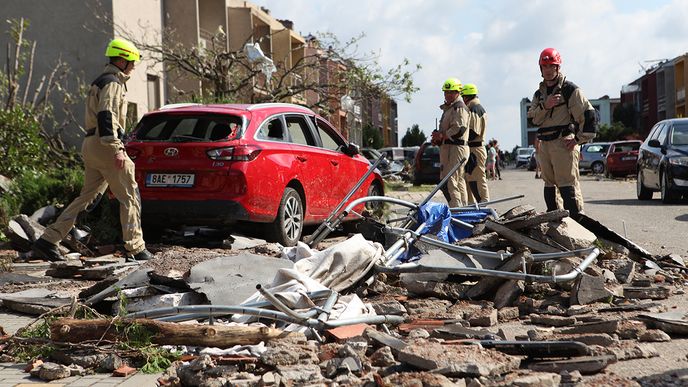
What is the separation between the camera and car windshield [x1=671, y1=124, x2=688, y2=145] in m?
20.2

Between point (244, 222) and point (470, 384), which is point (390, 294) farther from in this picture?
point (244, 222)

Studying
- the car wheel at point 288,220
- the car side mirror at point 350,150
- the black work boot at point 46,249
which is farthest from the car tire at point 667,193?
the black work boot at point 46,249

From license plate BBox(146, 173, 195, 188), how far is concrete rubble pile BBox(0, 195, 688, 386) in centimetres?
205

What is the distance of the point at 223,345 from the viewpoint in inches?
214

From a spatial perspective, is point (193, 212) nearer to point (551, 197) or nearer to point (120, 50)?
point (120, 50)

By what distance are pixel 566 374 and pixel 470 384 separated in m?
0.54

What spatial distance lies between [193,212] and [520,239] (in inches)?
172

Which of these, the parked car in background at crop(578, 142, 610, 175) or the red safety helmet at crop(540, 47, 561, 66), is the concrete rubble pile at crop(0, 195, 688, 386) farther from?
the parked car in background at crop(578, 142, 610, 175)

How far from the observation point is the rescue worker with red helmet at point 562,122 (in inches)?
404

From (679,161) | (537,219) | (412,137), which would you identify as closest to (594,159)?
(679,161)

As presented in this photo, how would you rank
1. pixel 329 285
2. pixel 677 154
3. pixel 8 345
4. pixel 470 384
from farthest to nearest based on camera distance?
1. pixel 677 154
2. pixel 329 285
3. pixel 8 345
4. pixel 470 384

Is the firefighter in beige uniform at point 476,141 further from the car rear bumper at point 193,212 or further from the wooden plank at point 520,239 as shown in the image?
the wooden plank at point 520,239

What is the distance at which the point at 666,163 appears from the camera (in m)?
19.6

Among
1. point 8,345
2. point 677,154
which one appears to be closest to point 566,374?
point 8,345
